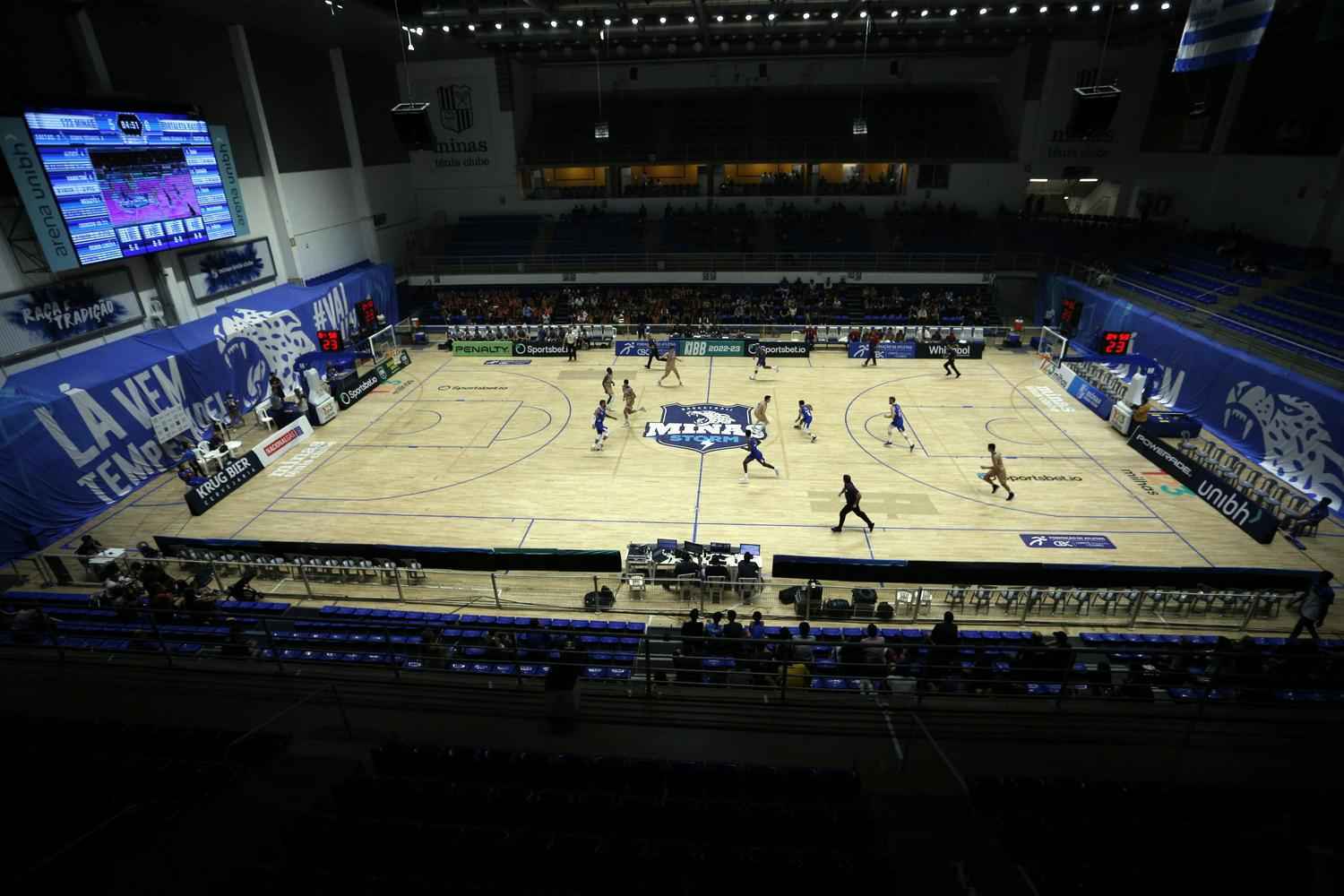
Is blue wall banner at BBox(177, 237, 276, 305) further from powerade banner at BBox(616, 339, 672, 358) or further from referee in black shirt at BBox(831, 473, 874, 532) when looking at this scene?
referee in black shirt at BBox(831, 473, 874, 532)

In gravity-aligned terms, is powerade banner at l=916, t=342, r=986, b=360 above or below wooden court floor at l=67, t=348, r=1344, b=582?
above

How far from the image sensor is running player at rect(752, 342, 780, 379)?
84.0 ft

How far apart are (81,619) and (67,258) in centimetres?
1200

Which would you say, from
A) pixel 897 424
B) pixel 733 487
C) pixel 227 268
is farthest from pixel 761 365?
pixel 227 268

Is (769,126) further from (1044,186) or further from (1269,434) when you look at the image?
(1269,434)

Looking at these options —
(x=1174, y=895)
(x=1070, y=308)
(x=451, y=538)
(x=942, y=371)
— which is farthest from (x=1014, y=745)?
(x=1070, y=308)

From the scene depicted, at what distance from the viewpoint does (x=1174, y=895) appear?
3971 millimetres

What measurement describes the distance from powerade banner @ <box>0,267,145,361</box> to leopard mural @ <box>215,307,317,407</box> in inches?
103

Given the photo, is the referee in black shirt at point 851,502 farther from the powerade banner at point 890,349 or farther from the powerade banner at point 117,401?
the powerade banner at point 117,401

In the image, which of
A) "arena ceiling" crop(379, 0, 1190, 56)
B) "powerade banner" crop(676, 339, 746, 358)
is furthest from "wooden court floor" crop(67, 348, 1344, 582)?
"arena ceiling" crop(379, 0, 1190, 56)

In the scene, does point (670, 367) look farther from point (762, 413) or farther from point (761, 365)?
point (762, 413)

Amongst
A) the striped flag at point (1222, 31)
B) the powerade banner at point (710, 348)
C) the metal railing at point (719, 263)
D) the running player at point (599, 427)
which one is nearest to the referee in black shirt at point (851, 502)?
the running player at point (599, 427)

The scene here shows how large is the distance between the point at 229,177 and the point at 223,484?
1202cm

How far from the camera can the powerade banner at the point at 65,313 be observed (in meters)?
16.7
